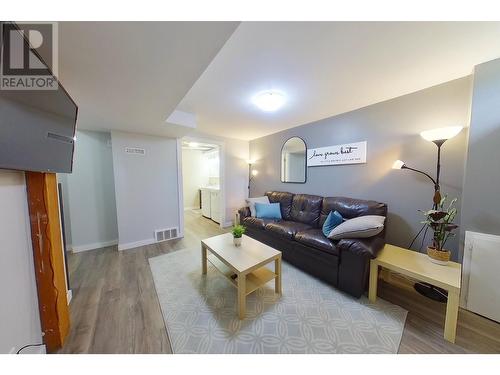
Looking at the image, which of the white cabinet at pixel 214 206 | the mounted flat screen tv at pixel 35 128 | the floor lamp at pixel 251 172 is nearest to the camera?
the mounted flat screen tv at pixel 35 128

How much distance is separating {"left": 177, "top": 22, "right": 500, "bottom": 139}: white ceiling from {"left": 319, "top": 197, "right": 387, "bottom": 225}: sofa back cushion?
1.31 m

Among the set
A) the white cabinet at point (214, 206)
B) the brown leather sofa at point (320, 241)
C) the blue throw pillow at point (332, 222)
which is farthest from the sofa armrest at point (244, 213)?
the blue throw pillow at point (332, 222)

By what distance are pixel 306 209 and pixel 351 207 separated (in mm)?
679

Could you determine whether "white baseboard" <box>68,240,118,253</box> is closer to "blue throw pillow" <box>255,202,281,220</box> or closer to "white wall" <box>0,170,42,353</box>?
"white wall" <box>0,170,42,353</box>

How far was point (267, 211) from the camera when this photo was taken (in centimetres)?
297

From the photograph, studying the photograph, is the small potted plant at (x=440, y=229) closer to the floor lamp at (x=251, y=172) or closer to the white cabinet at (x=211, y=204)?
the floor lamp at (x=251, y=172)

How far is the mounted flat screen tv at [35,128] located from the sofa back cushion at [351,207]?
2855mm

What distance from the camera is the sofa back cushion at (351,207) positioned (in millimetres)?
2025

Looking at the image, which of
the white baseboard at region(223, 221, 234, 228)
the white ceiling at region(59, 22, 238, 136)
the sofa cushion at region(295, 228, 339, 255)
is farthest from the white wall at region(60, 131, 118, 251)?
the sofa cushion at region(295, 228, 339, 255)

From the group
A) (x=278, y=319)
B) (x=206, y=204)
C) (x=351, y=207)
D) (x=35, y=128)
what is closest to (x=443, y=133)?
(x=351, y=207)

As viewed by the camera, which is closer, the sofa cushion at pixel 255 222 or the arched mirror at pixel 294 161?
the sofa cushion at pixel 255 222

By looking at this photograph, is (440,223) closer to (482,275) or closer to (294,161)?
(482,275)
